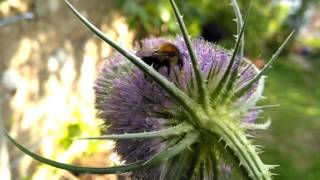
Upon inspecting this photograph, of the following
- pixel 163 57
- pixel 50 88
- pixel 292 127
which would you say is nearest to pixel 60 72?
pixel 50 88

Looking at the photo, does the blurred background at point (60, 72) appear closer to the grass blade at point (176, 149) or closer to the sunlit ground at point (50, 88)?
the sunlit ground at point (50, 88)

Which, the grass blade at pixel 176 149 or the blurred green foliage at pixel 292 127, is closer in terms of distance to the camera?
the grass blade at pixel 176 149

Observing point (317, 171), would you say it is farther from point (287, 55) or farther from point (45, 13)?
point (287, 55)

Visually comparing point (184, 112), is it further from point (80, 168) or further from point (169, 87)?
point (80, 168)

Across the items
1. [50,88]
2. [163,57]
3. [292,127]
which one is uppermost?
[50,88]

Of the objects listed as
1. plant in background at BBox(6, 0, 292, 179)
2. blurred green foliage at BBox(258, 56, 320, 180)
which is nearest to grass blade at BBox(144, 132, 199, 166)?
plant in background at BBox(6, 0, 292, 179)

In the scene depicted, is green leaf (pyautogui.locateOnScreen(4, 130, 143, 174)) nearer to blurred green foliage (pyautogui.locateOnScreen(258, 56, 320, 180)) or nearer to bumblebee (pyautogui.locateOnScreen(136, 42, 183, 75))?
bumblebee (pyautogui.locateOnScreen(136, 42, 183, 75))

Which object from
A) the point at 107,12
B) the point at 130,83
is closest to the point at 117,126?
the point at 130,83

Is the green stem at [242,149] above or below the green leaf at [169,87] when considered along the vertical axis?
below

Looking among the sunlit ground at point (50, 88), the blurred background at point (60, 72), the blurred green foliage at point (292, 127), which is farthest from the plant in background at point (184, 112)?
the blurred green foliage at point (292, 127)
